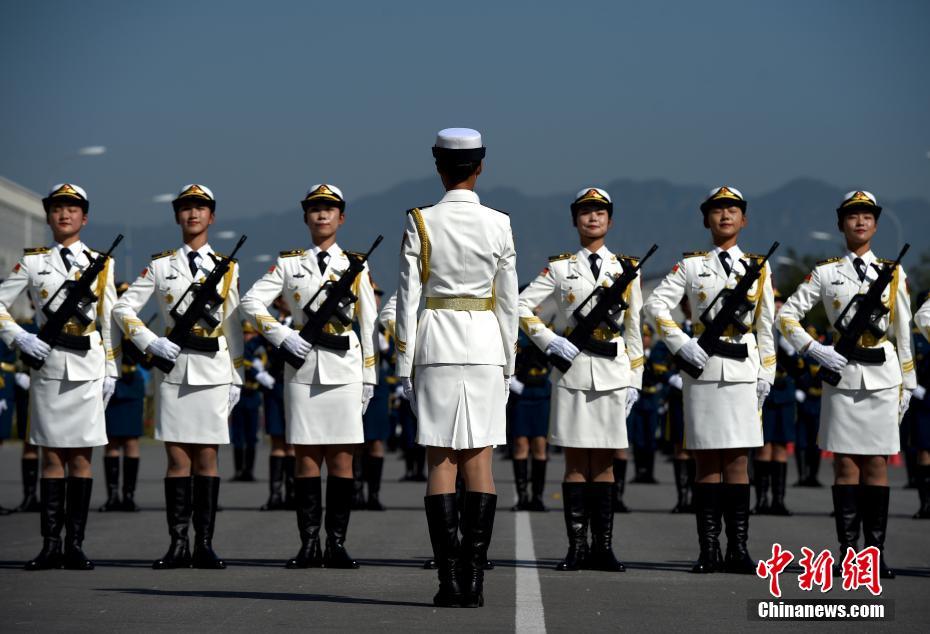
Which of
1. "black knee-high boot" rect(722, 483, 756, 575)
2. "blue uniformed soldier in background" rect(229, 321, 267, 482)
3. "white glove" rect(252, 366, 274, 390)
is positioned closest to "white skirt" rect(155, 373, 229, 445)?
"black knee-high boot" rect(722, 483, 756, 575)

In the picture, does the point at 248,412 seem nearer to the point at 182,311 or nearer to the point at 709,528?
the point at 182,311

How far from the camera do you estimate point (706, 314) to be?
11555 millimetres

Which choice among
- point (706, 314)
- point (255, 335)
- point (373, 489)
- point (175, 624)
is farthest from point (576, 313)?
point (255, 335)

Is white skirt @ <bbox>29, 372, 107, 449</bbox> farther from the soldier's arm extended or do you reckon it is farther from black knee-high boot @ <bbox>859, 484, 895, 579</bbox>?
black knee-high boot @ <bbox>859, 484, 895, 579</bbox>

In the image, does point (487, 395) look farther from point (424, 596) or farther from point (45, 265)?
point (45, 265)

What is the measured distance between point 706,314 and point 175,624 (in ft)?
15.6

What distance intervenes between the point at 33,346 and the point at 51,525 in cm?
123

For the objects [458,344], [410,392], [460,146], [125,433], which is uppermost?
[460,146]


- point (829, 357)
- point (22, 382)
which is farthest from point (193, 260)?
point (22, 382)

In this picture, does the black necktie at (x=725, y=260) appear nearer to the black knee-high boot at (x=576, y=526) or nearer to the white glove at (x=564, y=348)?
the white glove at (x=564, y=348)

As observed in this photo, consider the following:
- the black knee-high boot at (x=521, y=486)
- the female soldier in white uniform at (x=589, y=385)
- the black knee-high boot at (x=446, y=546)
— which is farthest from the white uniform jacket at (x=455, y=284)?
the black knee-high boot at (x=521, y=486)

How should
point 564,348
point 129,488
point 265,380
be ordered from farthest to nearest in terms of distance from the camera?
point 265,380 < point 129,488 < point 564,348

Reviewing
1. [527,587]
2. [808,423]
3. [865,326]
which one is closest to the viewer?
[527,587]

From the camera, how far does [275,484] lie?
1852 cm
